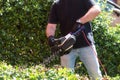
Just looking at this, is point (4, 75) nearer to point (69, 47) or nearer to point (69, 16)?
point (69, 47)

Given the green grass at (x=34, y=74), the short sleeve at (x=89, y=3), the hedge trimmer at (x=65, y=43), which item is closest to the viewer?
the green grass at (x=34, y=74)

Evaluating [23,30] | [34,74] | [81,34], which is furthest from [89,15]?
[23,30]

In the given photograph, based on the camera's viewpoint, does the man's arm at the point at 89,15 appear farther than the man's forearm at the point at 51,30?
No

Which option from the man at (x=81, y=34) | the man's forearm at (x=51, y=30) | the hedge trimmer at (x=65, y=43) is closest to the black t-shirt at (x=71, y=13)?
the man at (x=81, y=34)

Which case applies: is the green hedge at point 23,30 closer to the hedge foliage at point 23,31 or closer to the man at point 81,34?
the hedge foliage at point 23,31

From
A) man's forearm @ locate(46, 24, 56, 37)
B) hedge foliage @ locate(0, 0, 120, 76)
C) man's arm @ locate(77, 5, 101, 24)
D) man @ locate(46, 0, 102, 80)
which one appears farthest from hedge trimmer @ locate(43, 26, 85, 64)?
hedge foliage @ locate(0, 0, 120, 76)

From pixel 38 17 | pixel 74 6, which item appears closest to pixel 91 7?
pixel 74 6

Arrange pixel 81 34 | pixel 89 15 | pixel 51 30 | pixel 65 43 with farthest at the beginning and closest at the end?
pixel 51 30
pixel 81 34
pixel 89 15
pixel 65 43

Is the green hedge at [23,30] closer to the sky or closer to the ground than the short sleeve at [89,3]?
closer to the sky

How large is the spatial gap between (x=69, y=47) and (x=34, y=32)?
7.39 ft

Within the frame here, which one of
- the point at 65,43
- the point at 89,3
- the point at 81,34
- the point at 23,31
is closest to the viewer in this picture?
the point at 65,43

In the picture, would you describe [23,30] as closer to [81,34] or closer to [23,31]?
[23,31]

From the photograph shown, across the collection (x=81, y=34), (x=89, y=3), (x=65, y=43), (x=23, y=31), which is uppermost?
(x=23, y=31)

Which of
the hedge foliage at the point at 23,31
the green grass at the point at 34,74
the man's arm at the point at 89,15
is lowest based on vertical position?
the green grass at the point at 34,74
